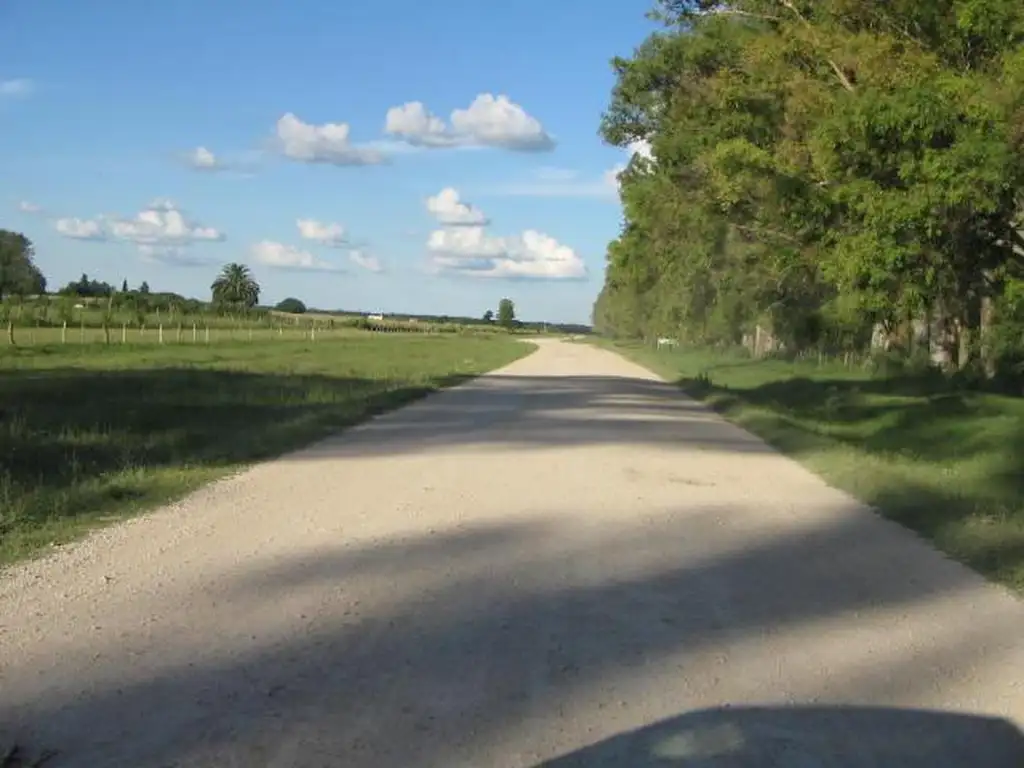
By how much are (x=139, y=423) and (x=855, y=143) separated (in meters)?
12.5

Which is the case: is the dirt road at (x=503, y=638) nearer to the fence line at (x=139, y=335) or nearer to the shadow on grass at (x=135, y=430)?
the shadow on grass at (x=135, y=430)

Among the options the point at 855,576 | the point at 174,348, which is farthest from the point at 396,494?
the point at 174,348

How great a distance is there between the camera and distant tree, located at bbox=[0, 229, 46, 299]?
351 feet

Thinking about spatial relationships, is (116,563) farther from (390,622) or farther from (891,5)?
(891,5)

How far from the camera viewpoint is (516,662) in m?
6.32

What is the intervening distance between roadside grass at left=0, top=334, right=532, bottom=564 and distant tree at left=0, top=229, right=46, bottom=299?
6478cm

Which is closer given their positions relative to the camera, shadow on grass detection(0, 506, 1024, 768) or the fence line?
shadow on grass detection(0, 506, 1024, 768)

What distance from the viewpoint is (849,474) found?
15305mm

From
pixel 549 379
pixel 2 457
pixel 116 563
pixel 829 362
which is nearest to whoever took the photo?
pixel 116 563

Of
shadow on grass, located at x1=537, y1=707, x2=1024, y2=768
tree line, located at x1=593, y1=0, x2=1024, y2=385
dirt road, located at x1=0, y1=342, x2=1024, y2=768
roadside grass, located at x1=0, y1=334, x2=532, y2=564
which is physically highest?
tree line, located at x1=593, y1=0, x2=1024, y2=385

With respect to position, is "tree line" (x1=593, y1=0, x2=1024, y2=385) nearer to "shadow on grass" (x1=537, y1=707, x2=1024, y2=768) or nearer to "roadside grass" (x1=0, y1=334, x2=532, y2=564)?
"roadside grass" (x1=0, y1=334, x2=532, y2=564)

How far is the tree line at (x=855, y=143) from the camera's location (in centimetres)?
1719

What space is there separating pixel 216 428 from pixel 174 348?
43.0 m

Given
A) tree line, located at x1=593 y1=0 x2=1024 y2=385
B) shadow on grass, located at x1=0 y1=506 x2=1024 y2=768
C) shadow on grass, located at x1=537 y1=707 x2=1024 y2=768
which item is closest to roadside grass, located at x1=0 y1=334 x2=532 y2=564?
shadow on grass, located at x1=0 y1=506 x2=1024 y2=768
